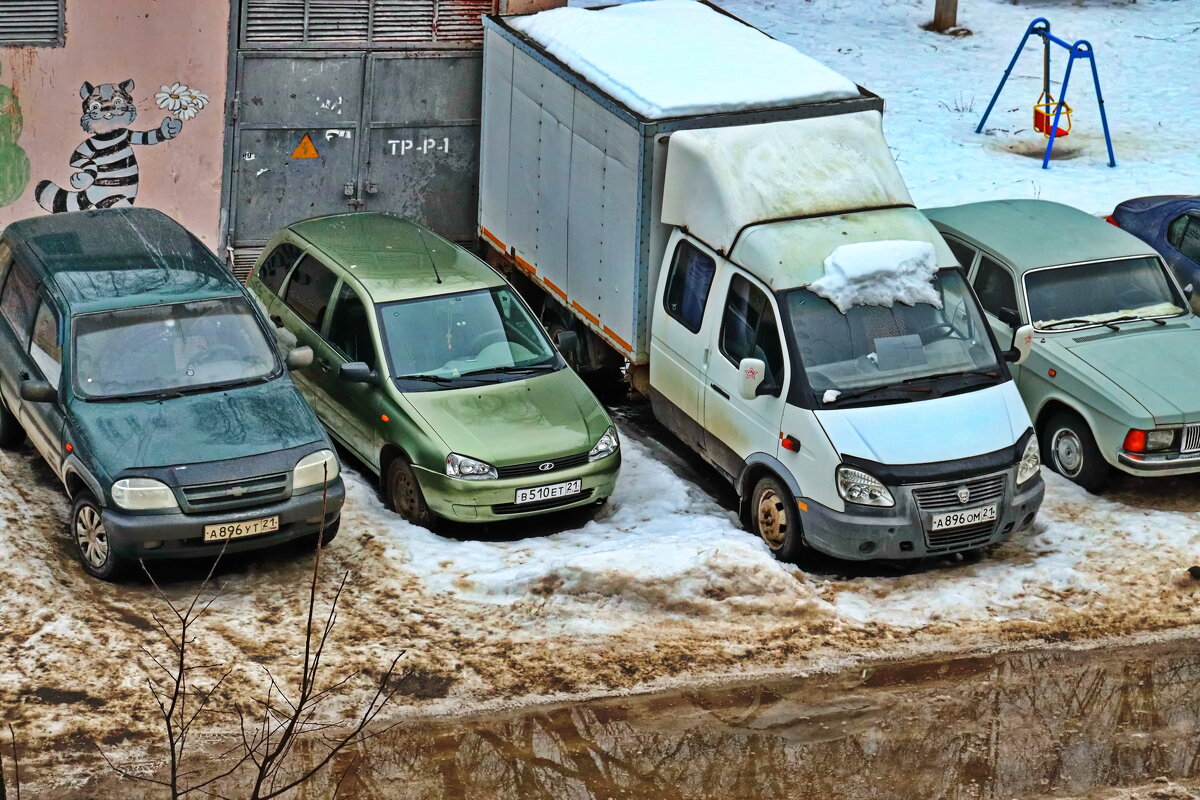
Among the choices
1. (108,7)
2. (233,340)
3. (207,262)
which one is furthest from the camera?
(108,7)

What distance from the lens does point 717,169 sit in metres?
10.8

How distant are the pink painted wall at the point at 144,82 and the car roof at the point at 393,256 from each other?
6.61 feet

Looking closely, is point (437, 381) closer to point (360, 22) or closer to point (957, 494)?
point (957, 494)

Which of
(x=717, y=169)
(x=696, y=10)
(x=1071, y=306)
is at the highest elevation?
(x=696, y=10)

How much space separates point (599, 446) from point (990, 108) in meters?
9.74

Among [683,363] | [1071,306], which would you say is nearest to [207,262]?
[683,363]

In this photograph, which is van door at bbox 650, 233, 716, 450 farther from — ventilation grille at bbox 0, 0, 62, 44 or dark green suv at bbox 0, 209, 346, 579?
ventilation grille at bbox 0, 0, 62, 44

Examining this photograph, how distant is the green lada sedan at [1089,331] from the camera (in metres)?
11.0

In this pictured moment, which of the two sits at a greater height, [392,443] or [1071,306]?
[1071,306]

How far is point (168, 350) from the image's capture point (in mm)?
10047

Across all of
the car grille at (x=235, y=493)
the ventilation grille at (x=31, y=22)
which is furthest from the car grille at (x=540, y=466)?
the ventilation grille at (x=31, y=22)

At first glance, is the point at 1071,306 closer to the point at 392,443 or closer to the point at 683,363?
the point at 683,363

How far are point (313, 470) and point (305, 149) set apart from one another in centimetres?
536

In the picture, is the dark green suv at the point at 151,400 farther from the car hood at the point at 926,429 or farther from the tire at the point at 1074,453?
the tire at the point at 1074,453
